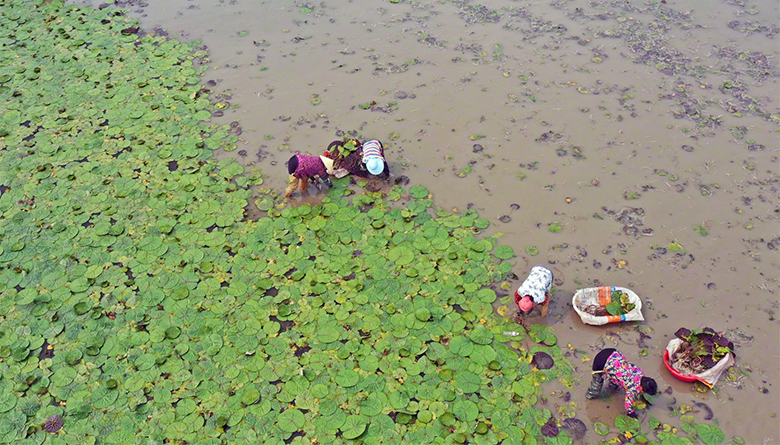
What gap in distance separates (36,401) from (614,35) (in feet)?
29.4

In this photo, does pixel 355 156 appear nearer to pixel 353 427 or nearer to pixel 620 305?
pixel 353 427

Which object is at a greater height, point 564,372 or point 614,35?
point 614,35

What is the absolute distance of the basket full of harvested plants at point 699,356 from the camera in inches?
185

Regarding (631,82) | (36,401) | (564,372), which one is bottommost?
(36,401)

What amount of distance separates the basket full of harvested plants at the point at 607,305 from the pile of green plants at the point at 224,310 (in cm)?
48

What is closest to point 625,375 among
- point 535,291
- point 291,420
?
point 535,291

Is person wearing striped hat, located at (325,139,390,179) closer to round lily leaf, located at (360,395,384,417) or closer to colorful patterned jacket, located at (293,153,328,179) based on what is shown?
colorful patterned jacket, located at (293,153,328,179)

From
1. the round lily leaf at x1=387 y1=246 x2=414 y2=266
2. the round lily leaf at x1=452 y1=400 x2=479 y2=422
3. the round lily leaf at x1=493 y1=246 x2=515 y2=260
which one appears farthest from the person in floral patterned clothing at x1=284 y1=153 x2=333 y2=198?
the round lily leaf at x1=452 y1=400 x2=479 y2=422

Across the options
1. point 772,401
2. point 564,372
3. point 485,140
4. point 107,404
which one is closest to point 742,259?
point 772,401

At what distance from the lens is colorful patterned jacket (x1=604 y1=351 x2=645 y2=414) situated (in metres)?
4.42

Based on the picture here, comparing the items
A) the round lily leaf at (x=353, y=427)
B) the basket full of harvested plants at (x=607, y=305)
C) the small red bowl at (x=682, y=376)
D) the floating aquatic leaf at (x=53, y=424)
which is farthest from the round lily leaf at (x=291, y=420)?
the small red bowl at (x=682, y=376)

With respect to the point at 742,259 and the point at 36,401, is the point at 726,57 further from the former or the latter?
the point at 36,401

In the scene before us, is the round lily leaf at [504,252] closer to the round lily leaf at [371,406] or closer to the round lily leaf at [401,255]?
the round lily leaf at [401,255]

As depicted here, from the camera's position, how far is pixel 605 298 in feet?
17.6
